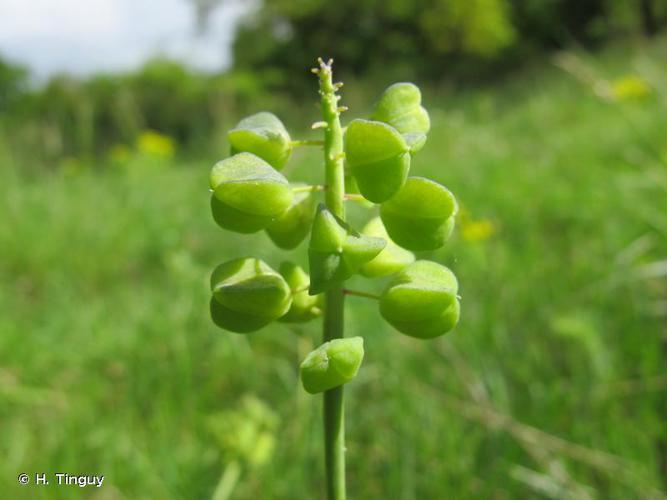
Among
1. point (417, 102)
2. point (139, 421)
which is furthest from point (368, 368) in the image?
point (417, 102)

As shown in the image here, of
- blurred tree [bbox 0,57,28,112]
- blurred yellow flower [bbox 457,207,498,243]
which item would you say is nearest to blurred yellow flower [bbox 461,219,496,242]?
blurred yellow flower [bbox 457,207,498,243]

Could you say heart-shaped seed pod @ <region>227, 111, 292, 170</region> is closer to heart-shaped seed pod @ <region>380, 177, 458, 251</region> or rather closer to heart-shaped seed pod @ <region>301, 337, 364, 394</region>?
heart-shaped seed pod @ <region>380, 177, 458, 251</region>

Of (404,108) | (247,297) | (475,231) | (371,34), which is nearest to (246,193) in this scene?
(247,297)

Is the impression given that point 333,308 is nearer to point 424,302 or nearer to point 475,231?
point 424,302

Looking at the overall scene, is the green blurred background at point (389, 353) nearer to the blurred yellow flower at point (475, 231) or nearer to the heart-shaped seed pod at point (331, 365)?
the blurred yellow flower at point (475, 231)

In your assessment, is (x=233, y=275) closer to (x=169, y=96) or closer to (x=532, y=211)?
(x=532, y=211)

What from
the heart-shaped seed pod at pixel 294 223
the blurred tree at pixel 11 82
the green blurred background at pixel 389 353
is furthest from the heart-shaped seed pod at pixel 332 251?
the blurred tree at pixel 11 82
